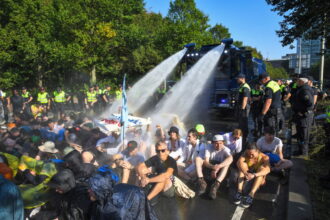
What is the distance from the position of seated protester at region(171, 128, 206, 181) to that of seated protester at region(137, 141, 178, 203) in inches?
22.8

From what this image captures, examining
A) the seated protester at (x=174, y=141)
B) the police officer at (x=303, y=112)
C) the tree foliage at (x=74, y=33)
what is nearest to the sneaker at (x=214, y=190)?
the seated protester at (x=174, y=141)

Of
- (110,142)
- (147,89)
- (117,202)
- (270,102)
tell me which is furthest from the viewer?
(147,89)

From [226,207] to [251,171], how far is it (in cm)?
73

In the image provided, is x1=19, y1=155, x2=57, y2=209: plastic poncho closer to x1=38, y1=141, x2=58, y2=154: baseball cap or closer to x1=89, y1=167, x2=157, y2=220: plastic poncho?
x1=38, y1=141, x2=58, y2=154: baseball cap

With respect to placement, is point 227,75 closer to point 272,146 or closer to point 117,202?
point 272,146

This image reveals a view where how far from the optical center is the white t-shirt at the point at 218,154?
15.7 feet

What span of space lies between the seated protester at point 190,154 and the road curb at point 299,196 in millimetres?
1500

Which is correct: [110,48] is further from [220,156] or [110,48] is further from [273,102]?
[220,156]

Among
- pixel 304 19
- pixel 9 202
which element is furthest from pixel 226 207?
pixel 304 19

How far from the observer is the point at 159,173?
4.20 metres

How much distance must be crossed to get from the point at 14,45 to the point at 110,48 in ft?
19.4

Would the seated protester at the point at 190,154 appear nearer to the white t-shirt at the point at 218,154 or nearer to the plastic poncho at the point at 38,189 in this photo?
the white t-shirt at the point at 218,154

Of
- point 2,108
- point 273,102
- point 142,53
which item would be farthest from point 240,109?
point 142,53

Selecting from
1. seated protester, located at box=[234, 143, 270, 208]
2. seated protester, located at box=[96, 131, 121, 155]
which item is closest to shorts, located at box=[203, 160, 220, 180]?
seated protester, located at box=[234, 143, 270, 208]
